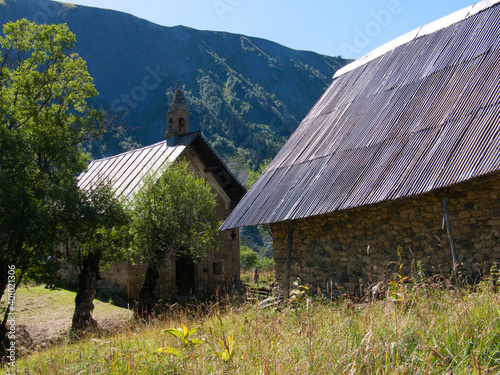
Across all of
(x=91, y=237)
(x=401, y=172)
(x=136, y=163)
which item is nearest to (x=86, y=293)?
(x=91, y=237)

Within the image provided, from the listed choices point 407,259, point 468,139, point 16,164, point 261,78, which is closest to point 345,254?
point 407,259

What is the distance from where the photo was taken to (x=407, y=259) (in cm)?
764

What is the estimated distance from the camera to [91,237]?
13.1m

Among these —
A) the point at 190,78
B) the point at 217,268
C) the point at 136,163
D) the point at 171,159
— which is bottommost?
the point at 217,268

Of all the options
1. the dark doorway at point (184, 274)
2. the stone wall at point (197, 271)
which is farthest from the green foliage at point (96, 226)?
the dark doorway at point (184, 274)

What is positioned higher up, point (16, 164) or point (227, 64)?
point (227, 64)

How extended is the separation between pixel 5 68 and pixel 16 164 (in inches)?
121

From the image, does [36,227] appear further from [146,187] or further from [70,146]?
[146,187]

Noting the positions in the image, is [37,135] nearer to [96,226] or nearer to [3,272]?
[96,226]

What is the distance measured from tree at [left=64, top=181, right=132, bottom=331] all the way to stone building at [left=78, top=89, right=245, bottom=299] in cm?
468

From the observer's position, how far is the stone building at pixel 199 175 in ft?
61.1

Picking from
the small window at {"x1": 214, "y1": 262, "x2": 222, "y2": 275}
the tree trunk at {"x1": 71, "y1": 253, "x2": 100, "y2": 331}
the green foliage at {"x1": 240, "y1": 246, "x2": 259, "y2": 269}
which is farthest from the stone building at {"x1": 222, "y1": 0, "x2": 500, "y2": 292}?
the green foliage at {"x1": 240, "y1": 246, "x2": 259, "y2": 269}

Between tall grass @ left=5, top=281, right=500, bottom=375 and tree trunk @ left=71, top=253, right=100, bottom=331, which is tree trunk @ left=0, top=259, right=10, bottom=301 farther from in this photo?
tall grass @ left=5, top=281, right=500, bottom=375

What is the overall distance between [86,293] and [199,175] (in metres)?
8.93
